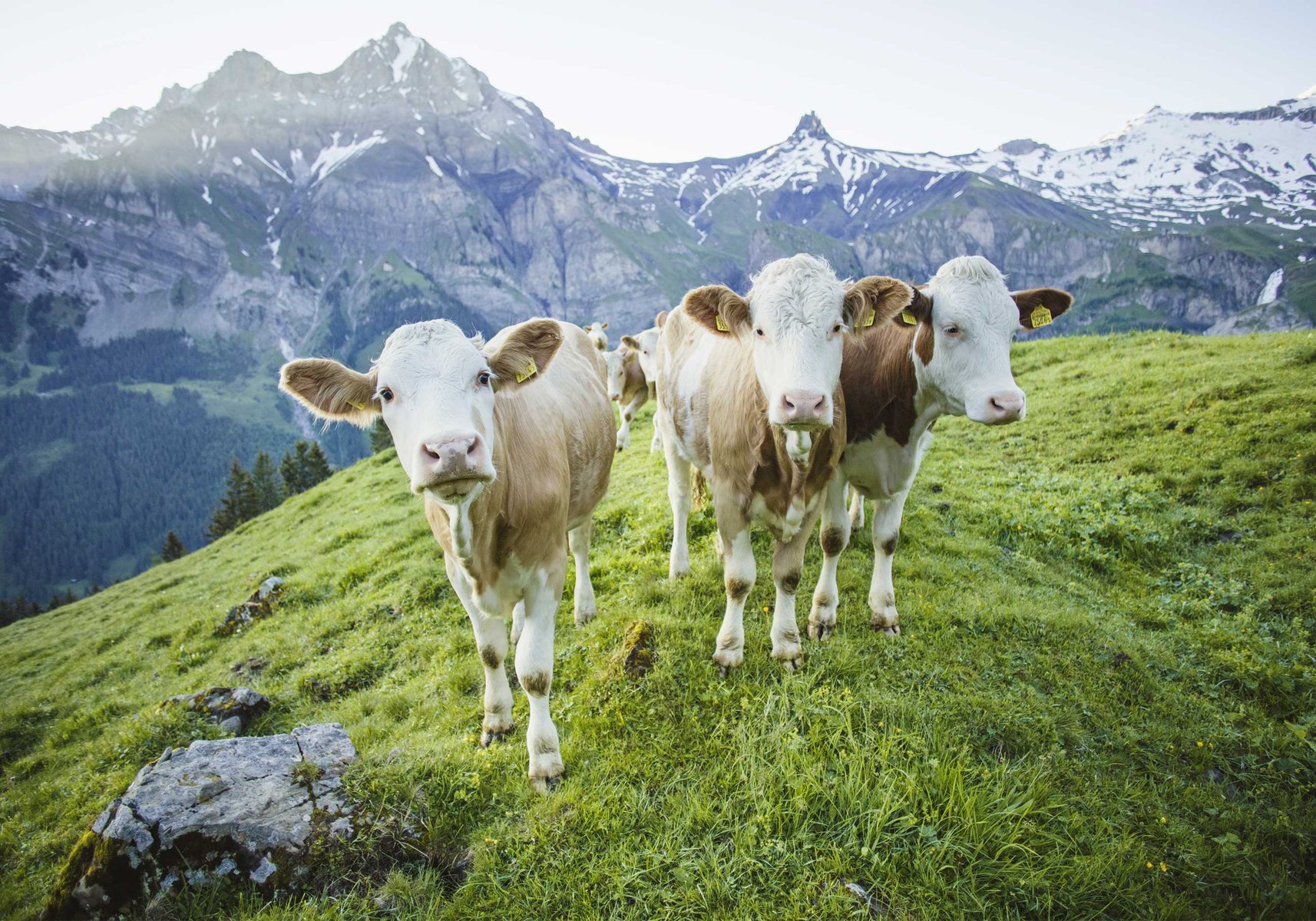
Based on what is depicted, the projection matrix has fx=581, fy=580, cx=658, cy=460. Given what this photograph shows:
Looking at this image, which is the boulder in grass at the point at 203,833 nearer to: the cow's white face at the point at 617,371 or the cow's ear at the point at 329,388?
the cow's ear at the point at 329,388

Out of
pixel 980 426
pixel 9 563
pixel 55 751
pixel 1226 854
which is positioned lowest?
pixel 9 563

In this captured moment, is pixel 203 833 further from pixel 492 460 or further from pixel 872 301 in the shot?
pixel 872 301

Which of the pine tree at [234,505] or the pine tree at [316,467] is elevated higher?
the pine tree at [316,467]

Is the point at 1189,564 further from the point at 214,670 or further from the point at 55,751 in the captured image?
the point at 55,751

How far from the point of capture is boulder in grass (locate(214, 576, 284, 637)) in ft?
38.0

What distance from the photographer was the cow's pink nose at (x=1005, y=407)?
491 centimetres

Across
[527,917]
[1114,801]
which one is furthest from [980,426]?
[527,917]

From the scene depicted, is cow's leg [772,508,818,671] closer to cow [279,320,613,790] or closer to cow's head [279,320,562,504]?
cow [279,320,613,790]

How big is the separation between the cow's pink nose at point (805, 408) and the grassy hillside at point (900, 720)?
240 cm

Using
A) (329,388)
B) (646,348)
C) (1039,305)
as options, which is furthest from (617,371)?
(329,388)

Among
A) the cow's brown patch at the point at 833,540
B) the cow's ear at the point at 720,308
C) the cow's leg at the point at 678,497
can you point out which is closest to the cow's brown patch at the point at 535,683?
the cow's leg at the point at 678,497

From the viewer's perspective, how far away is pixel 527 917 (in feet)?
12.2

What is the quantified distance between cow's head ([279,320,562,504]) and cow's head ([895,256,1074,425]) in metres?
3.61

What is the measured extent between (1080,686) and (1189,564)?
369 cm
